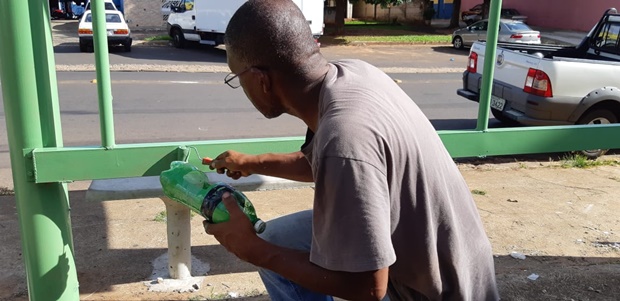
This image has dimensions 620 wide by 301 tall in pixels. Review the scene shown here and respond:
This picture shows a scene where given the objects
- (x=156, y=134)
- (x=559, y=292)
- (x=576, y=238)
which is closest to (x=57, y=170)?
(x=559, y=292)

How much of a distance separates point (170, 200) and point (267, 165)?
1.07 m

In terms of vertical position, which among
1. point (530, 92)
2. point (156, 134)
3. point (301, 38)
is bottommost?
point (156, 134)

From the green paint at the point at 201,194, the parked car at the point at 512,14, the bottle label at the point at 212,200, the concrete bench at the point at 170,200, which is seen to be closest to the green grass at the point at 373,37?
the parked car at the point at 512,14

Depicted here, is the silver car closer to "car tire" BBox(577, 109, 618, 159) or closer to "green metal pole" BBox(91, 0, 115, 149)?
"car tire" BBox(577, 109, 618, 159)

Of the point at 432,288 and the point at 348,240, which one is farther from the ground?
the point at 348,240

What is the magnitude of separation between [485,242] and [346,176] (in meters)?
0.69

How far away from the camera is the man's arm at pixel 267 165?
2564mm

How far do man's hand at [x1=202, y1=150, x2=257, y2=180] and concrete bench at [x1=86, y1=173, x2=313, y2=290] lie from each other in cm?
82

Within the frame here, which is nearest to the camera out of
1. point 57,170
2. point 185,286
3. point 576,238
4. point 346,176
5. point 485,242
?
point 346,176

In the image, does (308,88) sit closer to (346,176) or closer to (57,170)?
(346,176)

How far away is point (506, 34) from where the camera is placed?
20.5 m

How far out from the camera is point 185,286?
12.0 feet

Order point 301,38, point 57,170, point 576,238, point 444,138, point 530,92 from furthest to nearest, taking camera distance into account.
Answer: point 530,92 < point 576,238 < point 444,138 < point 57,170 < point 301,38

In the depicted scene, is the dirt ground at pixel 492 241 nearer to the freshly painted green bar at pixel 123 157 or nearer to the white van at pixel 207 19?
the freshly painted green bar at pixel 123 157
